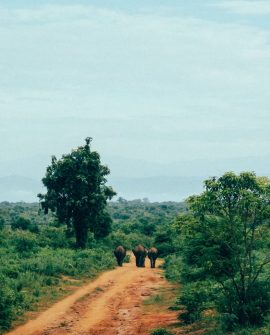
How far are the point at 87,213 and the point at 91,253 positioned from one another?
6.56 meters

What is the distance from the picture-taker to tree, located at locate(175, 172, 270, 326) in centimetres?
2266

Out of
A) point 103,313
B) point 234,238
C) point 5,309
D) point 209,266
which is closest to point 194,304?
point 209,266

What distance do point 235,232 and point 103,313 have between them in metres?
9.62

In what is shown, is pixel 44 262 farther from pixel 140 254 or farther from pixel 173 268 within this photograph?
pixel 140 254

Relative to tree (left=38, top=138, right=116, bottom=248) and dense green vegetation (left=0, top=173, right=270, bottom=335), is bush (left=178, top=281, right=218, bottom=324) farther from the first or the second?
Result: tree (left=38, top=138, right=116, bottom=248)

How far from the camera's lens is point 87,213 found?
56000 millimetres

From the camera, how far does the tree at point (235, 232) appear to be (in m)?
22.7

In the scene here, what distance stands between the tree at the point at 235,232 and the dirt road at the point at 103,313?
4457 mm

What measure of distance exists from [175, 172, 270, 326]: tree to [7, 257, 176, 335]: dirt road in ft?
14.6

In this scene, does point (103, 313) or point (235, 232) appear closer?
point (235, 232)

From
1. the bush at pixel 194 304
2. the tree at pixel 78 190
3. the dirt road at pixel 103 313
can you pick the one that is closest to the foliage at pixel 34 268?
the dirt road at pixel 103 313

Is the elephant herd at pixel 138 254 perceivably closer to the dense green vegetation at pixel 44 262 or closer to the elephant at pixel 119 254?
the elephant at pixel 119 254

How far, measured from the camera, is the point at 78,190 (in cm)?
5559

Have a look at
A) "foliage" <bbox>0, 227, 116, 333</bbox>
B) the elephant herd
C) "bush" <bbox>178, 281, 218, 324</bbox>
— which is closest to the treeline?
"bush" <bbox>178, 281, 218, 324</bbox>
